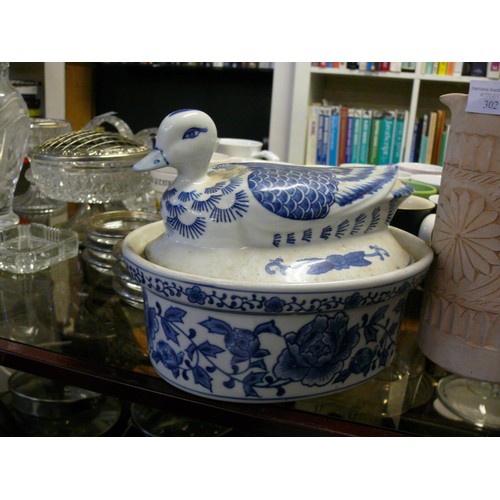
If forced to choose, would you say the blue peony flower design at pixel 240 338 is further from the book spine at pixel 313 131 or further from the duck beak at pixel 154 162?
the book spine at pixel 313 131

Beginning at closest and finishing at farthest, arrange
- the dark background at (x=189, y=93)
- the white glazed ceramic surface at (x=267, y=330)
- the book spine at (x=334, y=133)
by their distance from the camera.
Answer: the white glazed ceramic surface at (x=267, y=330) → the book spine at (x=334, y=133) → the dark background at (x=189, y=93)

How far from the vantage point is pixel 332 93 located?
240 cm

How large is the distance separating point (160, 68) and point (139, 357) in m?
2.38

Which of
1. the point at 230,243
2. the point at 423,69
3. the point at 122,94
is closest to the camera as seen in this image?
the point at 230,243

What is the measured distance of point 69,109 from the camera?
2582 mm

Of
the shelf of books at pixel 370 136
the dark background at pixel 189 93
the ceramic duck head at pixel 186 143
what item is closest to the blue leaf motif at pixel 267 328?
the ceramic duck head at pixel 186 143

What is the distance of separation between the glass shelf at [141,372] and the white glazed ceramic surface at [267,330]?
0.06 ft

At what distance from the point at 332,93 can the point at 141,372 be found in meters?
2.09

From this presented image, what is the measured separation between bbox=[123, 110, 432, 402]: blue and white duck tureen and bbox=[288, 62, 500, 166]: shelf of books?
1.68 m

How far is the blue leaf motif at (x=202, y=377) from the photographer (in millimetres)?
460

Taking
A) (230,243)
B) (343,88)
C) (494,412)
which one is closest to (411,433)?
(494,412)

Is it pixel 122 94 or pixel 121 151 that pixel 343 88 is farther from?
pixel 121 151

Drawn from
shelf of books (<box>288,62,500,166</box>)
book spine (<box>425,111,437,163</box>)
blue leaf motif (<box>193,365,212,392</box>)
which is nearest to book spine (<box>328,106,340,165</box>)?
shelf of books (<box>288,62,500,166</box>)

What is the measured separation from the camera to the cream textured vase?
0.46m
